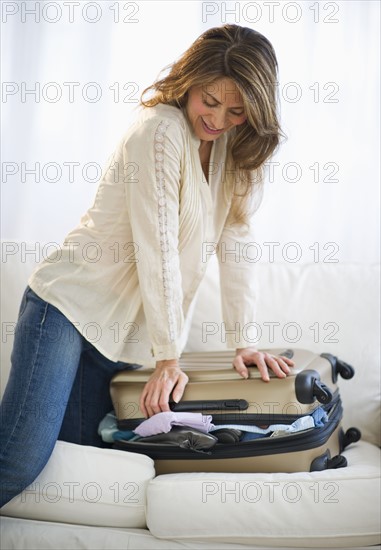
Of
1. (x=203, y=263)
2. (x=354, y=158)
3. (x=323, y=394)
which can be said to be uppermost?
(x=354, y=158)

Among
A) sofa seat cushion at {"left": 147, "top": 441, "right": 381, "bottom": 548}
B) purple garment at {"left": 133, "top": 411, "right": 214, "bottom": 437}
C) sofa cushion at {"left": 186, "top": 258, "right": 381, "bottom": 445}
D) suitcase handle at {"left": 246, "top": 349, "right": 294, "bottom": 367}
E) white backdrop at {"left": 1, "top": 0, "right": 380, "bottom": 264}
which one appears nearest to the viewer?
sofa seat cushion at {"left": 147, "top": 441, "right": 381, "bottom": 548}

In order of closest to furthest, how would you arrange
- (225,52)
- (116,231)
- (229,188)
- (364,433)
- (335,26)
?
(225,52), (116,231), (229,188), (364,433), (335,26)

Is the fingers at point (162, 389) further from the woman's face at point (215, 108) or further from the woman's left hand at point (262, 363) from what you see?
the woman's face at point (215, 108)

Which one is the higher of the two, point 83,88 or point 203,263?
point 83,88

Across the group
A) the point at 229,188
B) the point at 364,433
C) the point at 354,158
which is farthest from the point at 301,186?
the point at 364,433

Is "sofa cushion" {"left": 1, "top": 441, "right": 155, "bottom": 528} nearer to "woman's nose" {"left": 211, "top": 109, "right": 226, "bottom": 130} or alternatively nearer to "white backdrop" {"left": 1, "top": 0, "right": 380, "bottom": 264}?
"woman's nose" {"left": 211, "top": 109, "right": 226, "bottom": 130}

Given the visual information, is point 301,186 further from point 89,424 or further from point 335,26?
point 89,424

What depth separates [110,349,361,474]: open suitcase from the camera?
1524 mm

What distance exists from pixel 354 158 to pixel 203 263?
90cm

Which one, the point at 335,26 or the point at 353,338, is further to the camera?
the point at 335,26

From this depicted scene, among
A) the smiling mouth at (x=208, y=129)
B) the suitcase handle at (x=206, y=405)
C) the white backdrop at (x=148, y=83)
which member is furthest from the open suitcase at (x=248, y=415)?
the white backdrop at (x=148, y=83)

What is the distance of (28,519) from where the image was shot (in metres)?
1.53

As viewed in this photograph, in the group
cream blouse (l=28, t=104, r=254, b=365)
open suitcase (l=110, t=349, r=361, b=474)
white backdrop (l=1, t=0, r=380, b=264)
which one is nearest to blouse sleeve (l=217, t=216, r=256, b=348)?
cream blouse (l=28, t=104, r=254, b=365)

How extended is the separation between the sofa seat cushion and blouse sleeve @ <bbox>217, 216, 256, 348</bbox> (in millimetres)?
397
